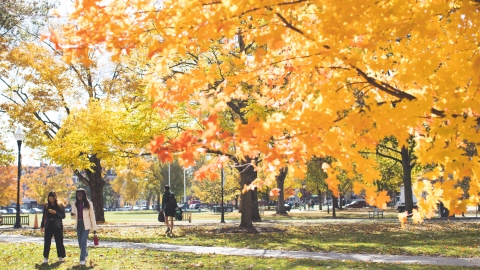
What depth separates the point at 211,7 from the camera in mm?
4168

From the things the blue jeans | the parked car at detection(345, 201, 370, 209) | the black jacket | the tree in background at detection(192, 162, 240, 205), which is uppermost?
the tree in background at detection(192, 162, 240, 205)

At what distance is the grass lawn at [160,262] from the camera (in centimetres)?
994

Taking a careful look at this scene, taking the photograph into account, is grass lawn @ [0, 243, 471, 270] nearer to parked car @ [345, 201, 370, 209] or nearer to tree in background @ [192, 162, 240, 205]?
Result: tree in background @ [192, 162, 240, 205]

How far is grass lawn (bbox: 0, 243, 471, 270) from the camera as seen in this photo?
32.6 feet

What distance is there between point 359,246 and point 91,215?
7.34 m

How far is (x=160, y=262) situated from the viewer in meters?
10.7

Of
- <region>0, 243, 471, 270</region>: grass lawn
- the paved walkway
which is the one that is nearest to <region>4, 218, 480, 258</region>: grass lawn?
the paved walkway

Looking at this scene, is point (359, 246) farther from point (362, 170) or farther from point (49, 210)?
point (362, 170)

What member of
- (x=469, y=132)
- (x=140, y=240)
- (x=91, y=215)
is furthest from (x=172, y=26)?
(x=140, y=240)

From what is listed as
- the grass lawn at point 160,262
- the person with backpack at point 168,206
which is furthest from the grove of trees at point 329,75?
the person with backpack at point 168,206

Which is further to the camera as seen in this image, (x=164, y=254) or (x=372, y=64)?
(x=164, y=254)

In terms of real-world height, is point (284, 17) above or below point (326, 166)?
above

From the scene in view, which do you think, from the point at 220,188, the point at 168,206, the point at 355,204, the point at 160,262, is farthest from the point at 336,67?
the point at 355,204

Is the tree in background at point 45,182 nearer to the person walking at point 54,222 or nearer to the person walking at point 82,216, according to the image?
the person walking at point 54,222
